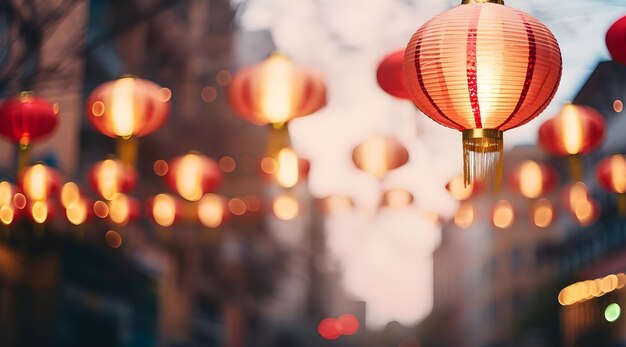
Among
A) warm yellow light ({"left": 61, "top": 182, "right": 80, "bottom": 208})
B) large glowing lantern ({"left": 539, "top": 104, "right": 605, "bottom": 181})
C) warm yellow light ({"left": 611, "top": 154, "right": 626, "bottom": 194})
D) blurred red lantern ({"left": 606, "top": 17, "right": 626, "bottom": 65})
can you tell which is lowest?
warm yellow light ({"left": 61, "top": 182, "right": 80, "bottom": 208})

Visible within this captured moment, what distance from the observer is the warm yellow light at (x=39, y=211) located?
14938 mm

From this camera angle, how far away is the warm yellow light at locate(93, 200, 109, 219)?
1931 centimetres

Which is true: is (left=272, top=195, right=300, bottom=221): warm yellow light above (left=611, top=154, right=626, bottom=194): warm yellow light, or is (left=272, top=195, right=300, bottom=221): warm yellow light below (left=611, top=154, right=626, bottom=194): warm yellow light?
below

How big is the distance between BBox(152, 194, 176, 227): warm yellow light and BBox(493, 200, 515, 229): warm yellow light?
20.0ft

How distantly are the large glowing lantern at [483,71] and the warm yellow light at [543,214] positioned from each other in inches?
573

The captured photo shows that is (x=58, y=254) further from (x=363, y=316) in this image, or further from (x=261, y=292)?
(x=363, y=316)

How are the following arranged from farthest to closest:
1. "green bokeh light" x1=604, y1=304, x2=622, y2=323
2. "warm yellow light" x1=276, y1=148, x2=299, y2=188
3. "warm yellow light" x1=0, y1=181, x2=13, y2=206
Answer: "green bokeh light" x1=604, y1=304, x2=622, y2=323, "warm yellow light" x1=0, y1=181, x2=13, y2=206, "warm yellow light" x1=276, y1=148, x2=299, y2=188

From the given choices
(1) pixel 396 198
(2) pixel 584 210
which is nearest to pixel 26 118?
(1) pixel 396 198

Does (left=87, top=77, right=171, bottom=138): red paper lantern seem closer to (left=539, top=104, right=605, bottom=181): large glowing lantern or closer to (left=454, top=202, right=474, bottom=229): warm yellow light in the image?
(left=539, top=104, right=605, bottom=181): large glowing lantern

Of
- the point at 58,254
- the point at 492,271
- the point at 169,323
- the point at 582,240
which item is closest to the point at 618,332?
the point at 582,240

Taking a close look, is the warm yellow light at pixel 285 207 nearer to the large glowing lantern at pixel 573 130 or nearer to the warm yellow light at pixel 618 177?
the warm yellow light at pixel 618 177

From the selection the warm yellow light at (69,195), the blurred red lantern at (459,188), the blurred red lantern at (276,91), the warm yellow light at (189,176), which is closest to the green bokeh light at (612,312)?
the blurred red lantern at (459,188)

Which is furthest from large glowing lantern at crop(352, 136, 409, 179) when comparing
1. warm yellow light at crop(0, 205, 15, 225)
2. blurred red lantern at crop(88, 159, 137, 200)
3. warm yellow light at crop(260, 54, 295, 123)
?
warm yellow light at crop(0, 205, 15, 225)

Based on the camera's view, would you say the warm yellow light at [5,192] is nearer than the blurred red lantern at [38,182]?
No
